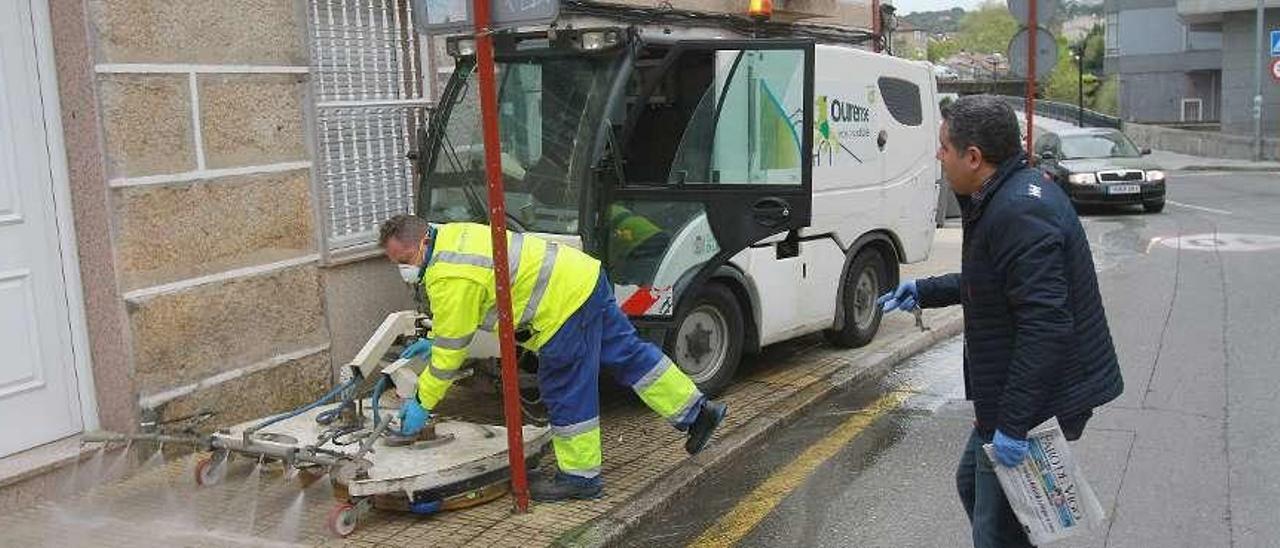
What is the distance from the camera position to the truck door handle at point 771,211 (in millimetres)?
6473

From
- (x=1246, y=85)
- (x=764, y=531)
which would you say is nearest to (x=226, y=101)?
(x=764, y=531)

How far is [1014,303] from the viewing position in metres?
3.09

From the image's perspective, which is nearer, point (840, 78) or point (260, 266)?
point (260, 266)

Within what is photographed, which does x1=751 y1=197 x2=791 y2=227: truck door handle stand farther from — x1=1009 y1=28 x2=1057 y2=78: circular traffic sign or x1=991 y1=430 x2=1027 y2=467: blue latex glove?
x1=1009 y1=28 x2=1057 y2=78: circular traffic sign

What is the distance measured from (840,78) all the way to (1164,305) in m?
4.33

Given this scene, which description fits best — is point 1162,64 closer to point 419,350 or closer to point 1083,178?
point 1083,178

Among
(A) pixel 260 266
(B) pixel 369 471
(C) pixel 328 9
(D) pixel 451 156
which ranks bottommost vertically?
(B) pixel 369 471

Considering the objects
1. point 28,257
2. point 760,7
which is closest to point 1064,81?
point 760,7

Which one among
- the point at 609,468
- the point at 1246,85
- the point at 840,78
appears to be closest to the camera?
the point at 609,468

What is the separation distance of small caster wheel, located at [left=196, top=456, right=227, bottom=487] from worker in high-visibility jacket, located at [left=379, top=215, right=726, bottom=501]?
1.00 m

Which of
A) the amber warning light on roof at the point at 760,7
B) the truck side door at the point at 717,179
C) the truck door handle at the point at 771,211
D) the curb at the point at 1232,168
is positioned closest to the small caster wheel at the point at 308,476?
the truck side door at the point at 717,179

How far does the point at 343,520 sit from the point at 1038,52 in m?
10.4

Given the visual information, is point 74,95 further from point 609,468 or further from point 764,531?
point 764,531

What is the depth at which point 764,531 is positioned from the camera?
15.8ft
